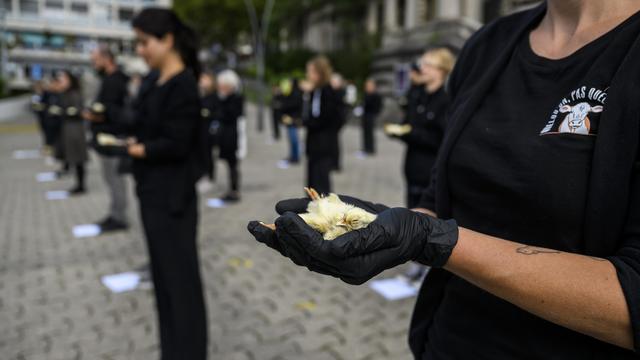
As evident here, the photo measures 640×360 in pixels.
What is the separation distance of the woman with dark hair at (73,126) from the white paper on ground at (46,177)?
2.03m

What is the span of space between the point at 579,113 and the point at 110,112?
5874 mm

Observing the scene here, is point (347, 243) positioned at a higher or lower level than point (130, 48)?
lower

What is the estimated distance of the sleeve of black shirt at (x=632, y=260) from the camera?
0.98 meters

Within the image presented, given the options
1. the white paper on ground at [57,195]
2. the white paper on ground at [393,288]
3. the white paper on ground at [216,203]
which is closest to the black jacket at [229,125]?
the white paper on ground at [216,203]

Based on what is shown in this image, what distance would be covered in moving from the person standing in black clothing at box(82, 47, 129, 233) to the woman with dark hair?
240 centimetres

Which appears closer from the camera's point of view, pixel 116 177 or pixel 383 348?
pixel 383 348

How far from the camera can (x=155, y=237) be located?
333 cm

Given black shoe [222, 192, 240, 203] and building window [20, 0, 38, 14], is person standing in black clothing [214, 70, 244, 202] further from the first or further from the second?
building window [20, 0, 38, 14]

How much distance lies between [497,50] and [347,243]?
2.88 feet

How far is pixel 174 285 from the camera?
10.8ft

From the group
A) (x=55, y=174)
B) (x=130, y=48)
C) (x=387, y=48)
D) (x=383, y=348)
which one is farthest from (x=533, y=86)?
(x=130, y=48)

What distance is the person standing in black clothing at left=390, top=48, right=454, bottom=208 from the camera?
523 cm

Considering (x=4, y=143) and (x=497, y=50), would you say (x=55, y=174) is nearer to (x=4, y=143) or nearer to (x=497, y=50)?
(x=4, y=143)

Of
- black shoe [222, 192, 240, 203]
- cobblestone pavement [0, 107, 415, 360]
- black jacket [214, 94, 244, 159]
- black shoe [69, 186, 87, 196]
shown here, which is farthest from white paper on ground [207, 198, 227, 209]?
black shoe [69, 186, 87, 196]
